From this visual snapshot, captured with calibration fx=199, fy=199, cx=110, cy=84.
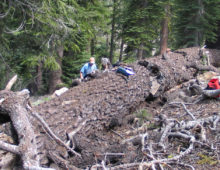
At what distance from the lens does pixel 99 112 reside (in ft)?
15.3

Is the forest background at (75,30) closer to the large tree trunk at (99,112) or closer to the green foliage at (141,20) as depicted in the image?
the green foliage at (141,20)

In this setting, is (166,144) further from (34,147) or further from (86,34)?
(86,34)

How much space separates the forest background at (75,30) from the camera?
7.51 meters

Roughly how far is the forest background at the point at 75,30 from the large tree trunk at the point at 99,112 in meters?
3.23

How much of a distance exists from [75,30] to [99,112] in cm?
526

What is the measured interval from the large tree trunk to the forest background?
127 inches

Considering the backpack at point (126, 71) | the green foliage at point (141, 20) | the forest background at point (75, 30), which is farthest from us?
the green foliage at point (141, 20)

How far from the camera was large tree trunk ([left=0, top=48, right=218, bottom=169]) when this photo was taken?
10.7 ft

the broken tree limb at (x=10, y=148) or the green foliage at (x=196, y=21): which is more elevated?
the green foliage at (x=196, y=21)

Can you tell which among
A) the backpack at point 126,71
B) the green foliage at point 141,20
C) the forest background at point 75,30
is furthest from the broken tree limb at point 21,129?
the green foliage at point 141,20

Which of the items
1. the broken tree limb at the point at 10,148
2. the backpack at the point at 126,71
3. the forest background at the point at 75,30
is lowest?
the broken tree limb at the point at 10,148

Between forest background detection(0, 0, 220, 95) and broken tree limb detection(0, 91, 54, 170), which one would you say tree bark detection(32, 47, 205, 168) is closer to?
broken tree limb detection(0, 91, 54, 170)

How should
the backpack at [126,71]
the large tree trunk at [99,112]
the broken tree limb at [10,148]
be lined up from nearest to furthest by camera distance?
the broken tree limb at [10,148] → the large tree trunk at [99,112] → the backpack at [126,71]

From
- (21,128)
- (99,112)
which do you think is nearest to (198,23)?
(99,112)
